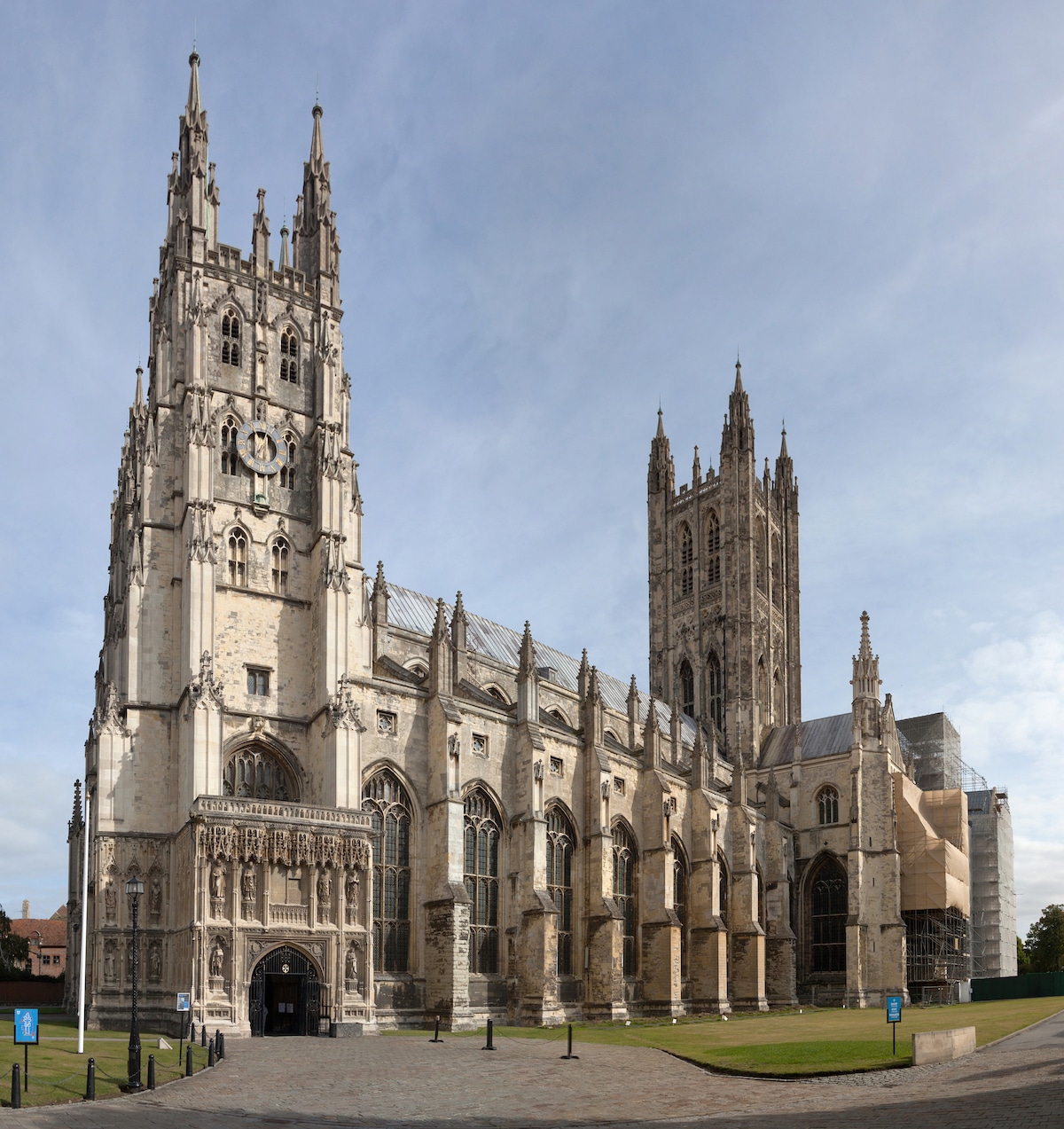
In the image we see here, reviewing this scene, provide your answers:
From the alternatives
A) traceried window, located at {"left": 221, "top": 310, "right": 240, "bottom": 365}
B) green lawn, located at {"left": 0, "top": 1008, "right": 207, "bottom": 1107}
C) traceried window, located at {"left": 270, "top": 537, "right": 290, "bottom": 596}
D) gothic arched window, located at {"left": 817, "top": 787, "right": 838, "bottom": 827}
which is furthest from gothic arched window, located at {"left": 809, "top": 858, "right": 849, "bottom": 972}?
traceried window, located at {"left": 221, "top": 310, "right": 240, "bottom": 365}

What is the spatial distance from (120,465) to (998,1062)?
149ft

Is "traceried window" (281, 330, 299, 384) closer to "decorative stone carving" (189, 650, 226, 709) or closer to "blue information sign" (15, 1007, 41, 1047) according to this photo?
"decorative stone carving" (189, 650, 226, 709)

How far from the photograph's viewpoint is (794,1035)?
132ft

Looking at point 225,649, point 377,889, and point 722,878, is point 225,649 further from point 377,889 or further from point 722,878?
point 722,878

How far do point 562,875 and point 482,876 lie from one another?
5.77 meters

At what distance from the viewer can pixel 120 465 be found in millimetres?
57750

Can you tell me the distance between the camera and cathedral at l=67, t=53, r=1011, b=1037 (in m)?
42.5

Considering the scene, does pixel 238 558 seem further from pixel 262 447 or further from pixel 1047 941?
pixel 1047 941

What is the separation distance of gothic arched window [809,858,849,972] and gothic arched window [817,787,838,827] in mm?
2708

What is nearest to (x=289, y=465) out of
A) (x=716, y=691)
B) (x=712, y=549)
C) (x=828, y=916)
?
(x=828, y=916)

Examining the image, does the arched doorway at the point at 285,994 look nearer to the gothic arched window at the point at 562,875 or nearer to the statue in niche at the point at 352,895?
the statue in niche at the point at 352,895

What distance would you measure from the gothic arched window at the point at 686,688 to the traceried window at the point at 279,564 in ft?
158

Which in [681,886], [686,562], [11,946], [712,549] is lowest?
[11,946]

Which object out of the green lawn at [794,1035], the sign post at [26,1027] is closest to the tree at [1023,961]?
the green lawn at [794,1035]
